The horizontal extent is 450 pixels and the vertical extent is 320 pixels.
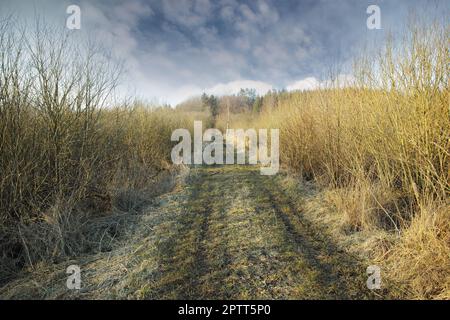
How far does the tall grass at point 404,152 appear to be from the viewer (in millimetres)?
2316

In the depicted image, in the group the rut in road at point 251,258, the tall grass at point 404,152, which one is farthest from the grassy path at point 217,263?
the tall grass at point 404,152

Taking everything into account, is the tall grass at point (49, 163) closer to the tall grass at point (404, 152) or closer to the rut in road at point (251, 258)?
the rut in road at point (251, 258)

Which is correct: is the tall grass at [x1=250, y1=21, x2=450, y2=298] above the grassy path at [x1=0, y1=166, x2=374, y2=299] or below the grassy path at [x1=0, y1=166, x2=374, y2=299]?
above

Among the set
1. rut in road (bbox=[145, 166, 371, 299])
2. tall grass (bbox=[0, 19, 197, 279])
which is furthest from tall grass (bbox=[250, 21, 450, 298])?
tall grass (bbox=[0, 19, 197, 279])

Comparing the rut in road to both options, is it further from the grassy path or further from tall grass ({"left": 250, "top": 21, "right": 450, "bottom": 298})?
tall grass ({"left": 250, "top": 21, "right": 450, "bottom": 298})

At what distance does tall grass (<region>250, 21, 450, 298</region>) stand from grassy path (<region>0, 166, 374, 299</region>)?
0.64 metres

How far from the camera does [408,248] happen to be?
2.41m

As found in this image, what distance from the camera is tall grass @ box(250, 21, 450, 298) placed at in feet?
7.60

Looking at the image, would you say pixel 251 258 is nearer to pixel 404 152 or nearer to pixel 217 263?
pixel 217 263

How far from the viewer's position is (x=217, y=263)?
263 centimetres

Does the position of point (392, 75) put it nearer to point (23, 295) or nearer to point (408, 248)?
point (408, 248)

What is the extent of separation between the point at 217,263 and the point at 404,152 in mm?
3044

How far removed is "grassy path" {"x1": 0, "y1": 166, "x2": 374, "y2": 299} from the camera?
7.11ft
